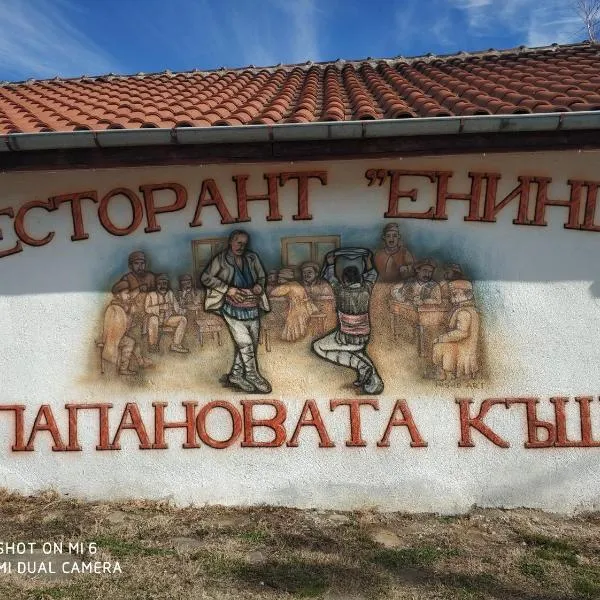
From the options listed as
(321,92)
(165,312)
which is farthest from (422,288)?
(321,92)

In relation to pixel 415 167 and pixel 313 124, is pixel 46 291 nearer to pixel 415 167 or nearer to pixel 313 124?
pixel 313 124

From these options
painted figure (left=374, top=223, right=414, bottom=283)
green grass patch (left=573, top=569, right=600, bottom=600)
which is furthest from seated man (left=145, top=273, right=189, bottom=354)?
green grass patch (left=573, top=569, right=600, bottom=600)

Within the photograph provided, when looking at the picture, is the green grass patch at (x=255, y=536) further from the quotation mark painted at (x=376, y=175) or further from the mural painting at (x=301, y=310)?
the quotation mark painted at (x=376, y=175)

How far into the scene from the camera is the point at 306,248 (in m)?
4.60

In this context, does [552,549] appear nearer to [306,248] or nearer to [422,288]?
[422,288]

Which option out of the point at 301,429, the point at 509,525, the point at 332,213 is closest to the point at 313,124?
the point at 332,213

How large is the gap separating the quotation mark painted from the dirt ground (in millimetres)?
2616

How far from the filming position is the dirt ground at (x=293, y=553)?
3424mm

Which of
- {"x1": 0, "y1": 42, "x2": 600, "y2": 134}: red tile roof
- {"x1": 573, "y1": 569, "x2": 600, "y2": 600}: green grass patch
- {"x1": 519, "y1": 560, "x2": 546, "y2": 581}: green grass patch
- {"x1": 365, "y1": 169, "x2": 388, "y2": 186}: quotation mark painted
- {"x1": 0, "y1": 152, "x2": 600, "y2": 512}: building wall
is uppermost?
{"x1": 0, "y1": 42, "x2": 600, "y2": 134}: red tile roof

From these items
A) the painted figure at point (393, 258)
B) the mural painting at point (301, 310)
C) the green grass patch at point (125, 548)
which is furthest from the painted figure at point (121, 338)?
the painted figure at point (393, 258)

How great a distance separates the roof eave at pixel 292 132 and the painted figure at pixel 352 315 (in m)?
0.97

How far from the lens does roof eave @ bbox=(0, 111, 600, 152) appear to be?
13.0 ft

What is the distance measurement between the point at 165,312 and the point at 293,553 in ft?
6.83

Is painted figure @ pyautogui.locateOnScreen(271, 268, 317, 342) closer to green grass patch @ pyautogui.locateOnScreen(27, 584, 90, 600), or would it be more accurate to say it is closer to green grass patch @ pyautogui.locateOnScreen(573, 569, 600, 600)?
green grass patch @ pyautogui.locateOnScreen(27, 584, 90, 600)
